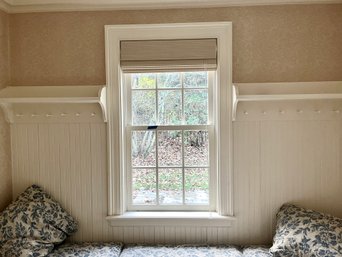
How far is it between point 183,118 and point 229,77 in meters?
0.49

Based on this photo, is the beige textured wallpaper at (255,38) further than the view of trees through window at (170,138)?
No

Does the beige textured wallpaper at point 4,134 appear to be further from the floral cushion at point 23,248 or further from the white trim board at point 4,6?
the floral cushion at point 23,248

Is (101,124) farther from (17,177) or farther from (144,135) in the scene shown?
(17,177)

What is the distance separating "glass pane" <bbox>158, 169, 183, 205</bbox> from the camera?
2.82 meters

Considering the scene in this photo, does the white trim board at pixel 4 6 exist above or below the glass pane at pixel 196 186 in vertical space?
above

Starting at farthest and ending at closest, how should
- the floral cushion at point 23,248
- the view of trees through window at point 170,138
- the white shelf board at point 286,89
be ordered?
the view of trees through window at point 170,138, the white shelf board at point 286,89, the floral cushion at point 23,248

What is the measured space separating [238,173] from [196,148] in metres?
0.39

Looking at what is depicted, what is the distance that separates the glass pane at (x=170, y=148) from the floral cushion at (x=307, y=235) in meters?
0.93

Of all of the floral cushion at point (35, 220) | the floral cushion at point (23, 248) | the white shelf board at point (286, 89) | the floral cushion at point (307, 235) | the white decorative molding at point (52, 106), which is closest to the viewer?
the floral cushion at point (307, 235)

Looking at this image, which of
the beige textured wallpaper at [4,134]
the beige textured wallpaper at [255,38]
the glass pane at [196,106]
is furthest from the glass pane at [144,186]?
the beige textured wallpaper at [4,134]

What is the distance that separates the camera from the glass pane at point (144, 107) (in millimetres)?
2785

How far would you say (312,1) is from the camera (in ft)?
8.41

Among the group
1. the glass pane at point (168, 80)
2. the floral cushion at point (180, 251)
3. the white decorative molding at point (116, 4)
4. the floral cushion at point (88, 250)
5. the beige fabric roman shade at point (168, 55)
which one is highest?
Result: the white decorative molding at point (116, 4)

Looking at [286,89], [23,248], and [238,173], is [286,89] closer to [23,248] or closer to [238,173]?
[238,173]
